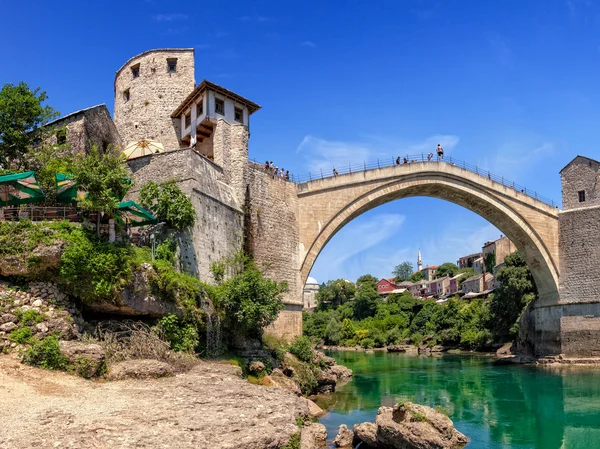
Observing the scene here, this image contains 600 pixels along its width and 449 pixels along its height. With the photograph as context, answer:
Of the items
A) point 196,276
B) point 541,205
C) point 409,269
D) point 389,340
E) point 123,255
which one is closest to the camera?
point 123,255

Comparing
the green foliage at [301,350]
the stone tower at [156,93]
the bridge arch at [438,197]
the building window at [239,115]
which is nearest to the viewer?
the green foliage at [301,350]

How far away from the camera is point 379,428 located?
10.9 m

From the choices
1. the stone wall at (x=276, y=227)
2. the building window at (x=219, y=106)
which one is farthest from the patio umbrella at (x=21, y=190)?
the building window at (x=219, y=106)

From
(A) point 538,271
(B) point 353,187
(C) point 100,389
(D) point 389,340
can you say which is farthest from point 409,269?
(C) point 100,389

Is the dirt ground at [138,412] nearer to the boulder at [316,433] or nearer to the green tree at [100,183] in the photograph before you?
the boulder at [316,433]

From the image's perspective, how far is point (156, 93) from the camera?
23.5 metres

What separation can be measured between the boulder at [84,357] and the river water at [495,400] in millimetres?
5468

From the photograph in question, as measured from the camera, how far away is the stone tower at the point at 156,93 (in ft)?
76.1

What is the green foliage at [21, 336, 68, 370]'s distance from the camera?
9461 mm

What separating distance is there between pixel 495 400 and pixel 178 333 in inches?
439

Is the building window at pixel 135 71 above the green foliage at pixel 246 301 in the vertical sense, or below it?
above

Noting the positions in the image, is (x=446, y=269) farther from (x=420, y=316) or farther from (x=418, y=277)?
(x=420, y=316)

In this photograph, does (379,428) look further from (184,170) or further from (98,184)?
(184,170)

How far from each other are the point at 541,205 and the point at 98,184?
22.7 metres
